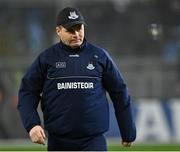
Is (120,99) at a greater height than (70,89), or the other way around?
(70,89)

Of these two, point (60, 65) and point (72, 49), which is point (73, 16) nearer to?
point (72, 49)

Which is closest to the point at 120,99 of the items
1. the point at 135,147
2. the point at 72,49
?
the point at 72,49

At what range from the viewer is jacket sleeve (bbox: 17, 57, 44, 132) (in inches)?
241

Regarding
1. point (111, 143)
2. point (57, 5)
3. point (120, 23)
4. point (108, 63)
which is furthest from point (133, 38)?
point (108, 63)

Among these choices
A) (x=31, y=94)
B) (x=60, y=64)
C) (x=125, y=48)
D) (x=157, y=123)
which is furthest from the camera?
(x=125, y=48)

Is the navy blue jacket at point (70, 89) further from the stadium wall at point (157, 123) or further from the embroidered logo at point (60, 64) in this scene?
the stadium wall at point (157, 123)

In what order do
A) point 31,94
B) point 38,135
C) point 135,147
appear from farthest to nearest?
point 135,147
point 31,94
point 38,135

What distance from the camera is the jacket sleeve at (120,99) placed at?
620 cm

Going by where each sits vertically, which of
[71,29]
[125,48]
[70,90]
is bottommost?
[125,48]

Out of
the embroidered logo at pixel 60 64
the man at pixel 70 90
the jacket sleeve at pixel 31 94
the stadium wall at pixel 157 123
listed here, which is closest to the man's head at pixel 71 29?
the man at pixel 70 90

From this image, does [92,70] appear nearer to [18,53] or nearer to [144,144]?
[144,144]

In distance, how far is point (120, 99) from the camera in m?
6.25

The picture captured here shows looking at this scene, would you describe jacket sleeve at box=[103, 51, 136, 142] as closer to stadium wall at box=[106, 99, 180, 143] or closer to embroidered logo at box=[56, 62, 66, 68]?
embroidered logo at box=[56, 62, 66, 68]

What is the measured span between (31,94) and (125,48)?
12.5 m
